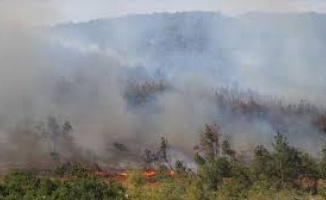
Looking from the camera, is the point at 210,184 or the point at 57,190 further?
the point at 210,184

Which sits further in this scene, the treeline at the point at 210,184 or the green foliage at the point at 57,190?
the treeline at the point at 210,184

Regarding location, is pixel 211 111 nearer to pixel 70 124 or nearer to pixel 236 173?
pixel 70 124

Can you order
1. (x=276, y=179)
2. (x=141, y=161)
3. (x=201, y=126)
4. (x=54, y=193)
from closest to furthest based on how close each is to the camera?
(x=54, y=193) < (x=276, y=179) < (x=141, y=161) < (x=201, y=126)

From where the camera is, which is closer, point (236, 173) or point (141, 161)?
point (236, 173)

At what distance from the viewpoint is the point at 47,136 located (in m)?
150

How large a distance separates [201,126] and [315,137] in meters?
30.3

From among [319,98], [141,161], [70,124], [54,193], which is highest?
[319,98]

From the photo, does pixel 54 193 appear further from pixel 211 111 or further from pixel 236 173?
pixel 211 111

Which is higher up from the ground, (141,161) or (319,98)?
(319,98)

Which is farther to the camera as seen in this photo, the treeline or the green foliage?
the treeline

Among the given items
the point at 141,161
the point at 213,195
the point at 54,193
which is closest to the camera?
the point at 54,193

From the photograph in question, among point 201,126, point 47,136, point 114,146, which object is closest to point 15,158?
point 47,136

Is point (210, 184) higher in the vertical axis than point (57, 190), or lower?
higher

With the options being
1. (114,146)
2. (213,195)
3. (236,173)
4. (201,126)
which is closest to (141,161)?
(114,146)
